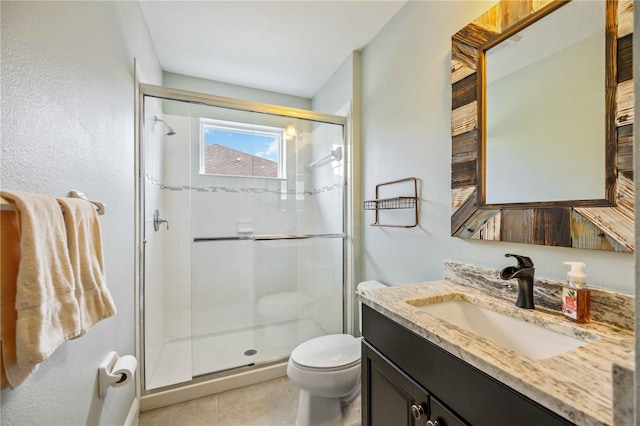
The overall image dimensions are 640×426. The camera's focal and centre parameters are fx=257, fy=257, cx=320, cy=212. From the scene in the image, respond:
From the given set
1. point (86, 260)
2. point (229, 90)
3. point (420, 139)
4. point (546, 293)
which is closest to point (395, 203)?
point (420, 139)

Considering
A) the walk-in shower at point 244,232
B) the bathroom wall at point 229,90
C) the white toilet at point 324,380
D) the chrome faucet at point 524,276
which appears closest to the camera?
the chrome faucet at point 524,276

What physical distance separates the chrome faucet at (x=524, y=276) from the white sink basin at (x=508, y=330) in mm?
73

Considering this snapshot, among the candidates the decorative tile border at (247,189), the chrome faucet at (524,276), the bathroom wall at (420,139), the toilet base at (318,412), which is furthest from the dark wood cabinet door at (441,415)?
the decorative tile border at (247,189)

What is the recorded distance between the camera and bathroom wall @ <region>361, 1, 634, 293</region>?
1188 mm

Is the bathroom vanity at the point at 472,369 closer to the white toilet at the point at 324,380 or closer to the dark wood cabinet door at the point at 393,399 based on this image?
the dark wood cabinet door at the point at 393,399

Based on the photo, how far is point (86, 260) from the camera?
0.72 meters

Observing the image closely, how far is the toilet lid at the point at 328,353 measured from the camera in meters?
1.41

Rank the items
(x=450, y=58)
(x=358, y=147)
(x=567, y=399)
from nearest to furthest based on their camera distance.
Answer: (x=567, y=399)
(x=450, y=58)
(x=358, y=147)

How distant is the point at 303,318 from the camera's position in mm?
2207

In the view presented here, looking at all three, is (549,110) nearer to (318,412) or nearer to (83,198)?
(83,198)

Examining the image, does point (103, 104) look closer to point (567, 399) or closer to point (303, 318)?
point (567, 399)

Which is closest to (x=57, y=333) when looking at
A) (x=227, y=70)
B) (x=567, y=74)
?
(x=567, y=74)

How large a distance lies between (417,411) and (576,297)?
1.90 ft

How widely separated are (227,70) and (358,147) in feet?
4.66
